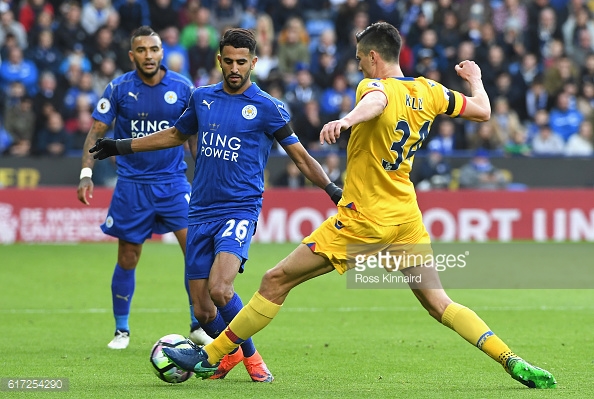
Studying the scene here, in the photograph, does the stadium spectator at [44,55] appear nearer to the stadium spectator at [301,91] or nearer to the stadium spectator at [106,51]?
the stadium spectator at [106,51]

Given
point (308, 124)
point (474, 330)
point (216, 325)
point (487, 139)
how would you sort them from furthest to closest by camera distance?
point (487, 139)
point (308, 124)
point (216, 325)
point (474, 330)

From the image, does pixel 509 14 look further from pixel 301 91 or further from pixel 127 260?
pixel 127 260

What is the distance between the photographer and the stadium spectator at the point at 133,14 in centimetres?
2222

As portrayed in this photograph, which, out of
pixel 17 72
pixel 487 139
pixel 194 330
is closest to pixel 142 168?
pixel 194 330

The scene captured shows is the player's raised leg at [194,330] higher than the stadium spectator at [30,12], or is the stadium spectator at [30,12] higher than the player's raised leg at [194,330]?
the stadium spectator at [30,12]

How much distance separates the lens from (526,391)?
22.2 ft

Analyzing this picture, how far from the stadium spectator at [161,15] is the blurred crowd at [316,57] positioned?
0.10ft

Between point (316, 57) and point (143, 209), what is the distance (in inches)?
532

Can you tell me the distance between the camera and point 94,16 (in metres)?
21.9

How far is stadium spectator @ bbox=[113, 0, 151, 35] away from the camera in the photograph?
2222cm

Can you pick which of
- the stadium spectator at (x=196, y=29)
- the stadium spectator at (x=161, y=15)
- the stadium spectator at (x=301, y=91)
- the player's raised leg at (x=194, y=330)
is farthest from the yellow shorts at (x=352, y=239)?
the stadium spectator at (x=161, y=15)

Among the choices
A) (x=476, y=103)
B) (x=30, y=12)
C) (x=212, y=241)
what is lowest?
(x=212, y=241)

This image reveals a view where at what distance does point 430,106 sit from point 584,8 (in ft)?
60.8

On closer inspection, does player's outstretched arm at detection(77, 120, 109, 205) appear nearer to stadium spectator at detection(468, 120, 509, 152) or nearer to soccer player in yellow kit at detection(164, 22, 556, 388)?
soccer player in yellow kit at detection(164, 22, 556, 388)
